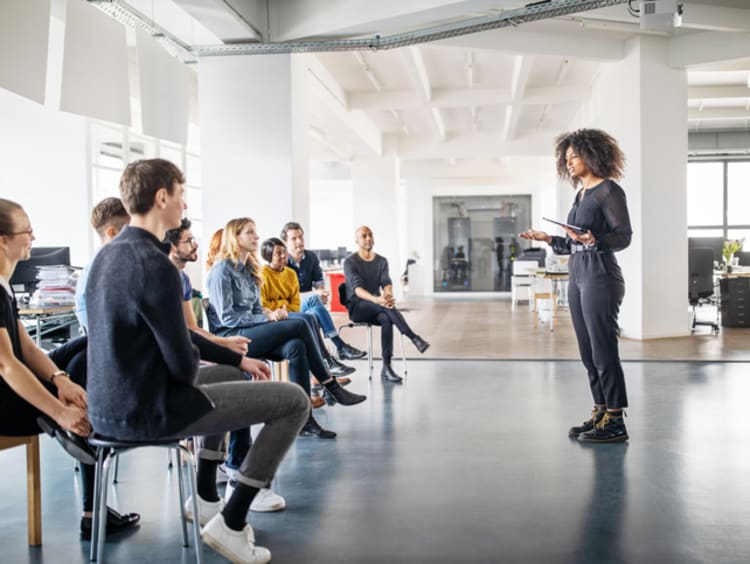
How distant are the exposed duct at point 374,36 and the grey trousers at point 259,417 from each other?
3.95 meters

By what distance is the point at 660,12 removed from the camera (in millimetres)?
5262

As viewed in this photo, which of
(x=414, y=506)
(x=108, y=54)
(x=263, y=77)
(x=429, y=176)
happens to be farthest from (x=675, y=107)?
(x=429, y=176)

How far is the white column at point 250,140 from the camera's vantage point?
657 centimetres

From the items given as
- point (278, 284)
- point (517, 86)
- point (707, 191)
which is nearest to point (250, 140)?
point (278, 284)

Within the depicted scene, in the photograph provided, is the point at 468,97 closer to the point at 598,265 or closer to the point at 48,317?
the point at 48,317

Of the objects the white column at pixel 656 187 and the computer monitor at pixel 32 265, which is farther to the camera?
the white column at pixel 656 187

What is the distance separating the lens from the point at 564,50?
7.80 m

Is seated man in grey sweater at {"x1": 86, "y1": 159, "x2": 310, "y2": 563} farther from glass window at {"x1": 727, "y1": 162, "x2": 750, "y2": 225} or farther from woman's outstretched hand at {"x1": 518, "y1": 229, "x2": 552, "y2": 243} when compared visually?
glass window at {"x1": 727, "y1": 162, "x2": 750, "y2": 225}

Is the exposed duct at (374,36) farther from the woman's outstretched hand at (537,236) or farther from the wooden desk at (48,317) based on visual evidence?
the woman's outstretched hand at (537,236)

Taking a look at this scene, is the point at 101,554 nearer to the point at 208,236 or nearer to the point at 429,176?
the point at 208,236

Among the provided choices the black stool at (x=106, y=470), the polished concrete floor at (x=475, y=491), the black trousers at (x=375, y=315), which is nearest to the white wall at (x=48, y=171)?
the black trousers at (x=375, y=315)

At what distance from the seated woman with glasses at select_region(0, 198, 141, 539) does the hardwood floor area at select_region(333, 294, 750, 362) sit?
471 cm

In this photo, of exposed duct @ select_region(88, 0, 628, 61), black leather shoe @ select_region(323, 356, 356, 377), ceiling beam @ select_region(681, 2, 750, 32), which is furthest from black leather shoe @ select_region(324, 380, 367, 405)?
ceiling beam @ select_region(681, 2, 750, 32)

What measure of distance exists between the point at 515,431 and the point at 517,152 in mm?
11707
